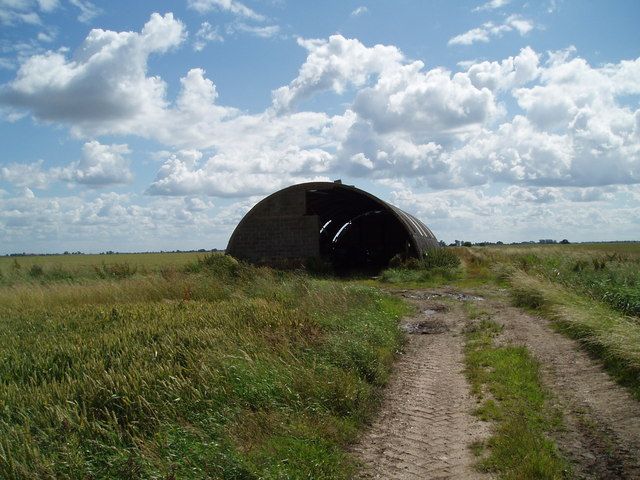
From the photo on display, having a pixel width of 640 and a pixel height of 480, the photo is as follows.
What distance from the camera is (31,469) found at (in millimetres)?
4418

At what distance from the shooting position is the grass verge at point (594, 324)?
7.76 meters

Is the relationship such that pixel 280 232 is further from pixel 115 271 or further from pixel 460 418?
pixel 460 418

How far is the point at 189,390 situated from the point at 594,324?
7.50 metres

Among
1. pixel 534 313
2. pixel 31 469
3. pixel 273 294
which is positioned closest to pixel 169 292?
pixel 273 294

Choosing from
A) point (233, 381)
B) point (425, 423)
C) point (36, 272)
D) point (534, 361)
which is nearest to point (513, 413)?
point (425, 423)

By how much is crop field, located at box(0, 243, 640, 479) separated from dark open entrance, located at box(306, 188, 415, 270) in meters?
16.3

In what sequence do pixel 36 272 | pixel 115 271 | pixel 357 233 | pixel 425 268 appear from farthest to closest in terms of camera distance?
pixel 357 233 < pixel 36 272 < pixel 425 268 < pixel 115 271

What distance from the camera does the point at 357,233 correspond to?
3525 cm

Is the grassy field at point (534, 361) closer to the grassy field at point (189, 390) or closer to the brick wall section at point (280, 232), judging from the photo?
the grassy field at point (189, 390)

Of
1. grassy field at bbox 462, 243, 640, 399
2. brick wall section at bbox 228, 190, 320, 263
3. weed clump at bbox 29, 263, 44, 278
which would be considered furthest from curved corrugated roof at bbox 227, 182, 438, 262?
weed clump at bbox 29, 263, 44, 278

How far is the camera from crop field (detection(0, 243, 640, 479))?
Result: 15.7 ft

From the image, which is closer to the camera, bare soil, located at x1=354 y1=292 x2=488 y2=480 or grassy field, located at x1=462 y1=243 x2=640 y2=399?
bare soil, located at x1=354 y1=292 x2=488 y2=480

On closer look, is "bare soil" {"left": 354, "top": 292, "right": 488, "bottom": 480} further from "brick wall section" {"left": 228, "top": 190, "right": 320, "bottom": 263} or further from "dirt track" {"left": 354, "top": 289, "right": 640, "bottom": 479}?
"brick wall section" {"left": 228, "top": 190, "right": 320, "bottom": 263}

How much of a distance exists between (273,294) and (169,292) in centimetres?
349
